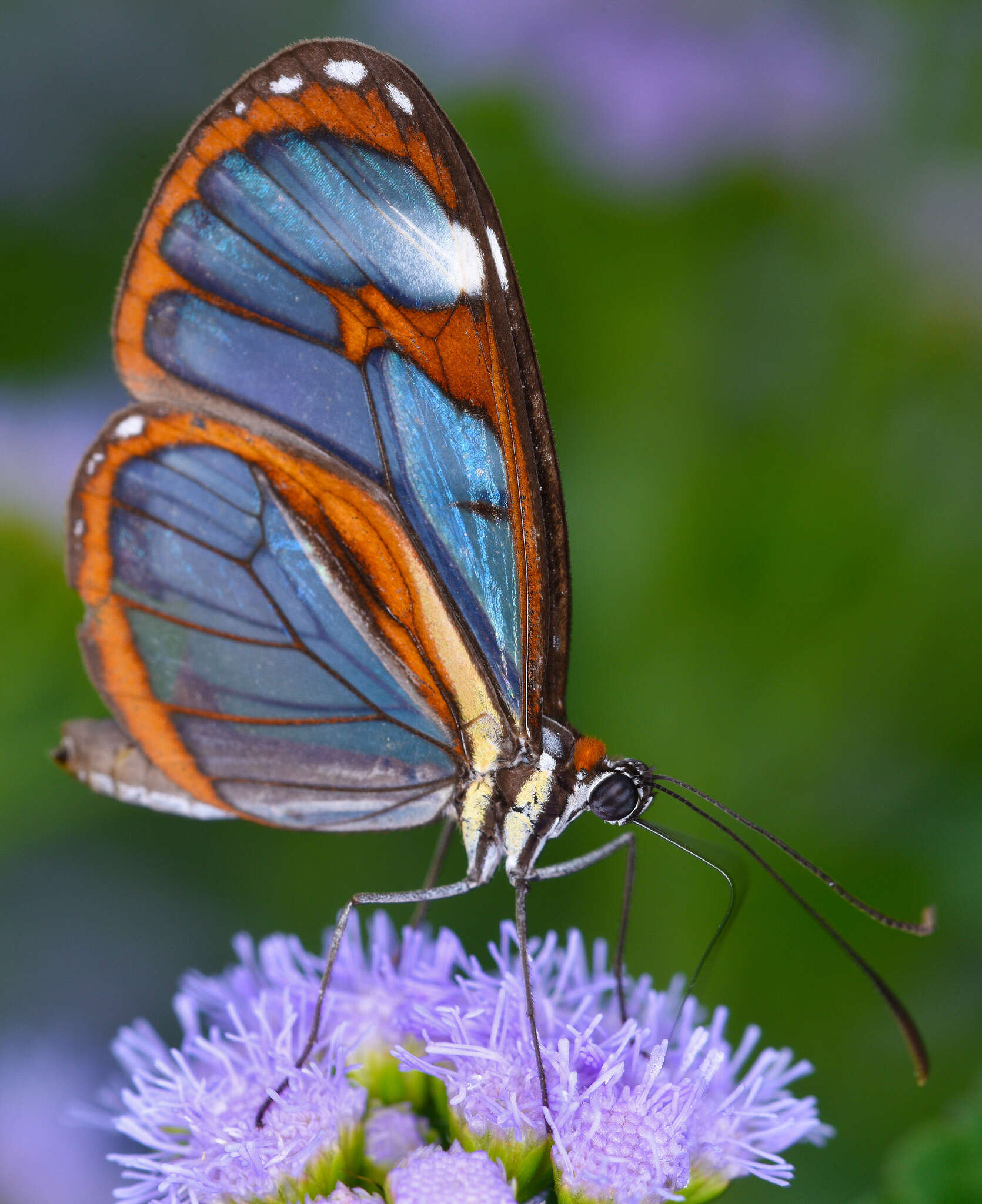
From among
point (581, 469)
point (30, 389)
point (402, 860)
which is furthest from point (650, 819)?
point (30, 389)

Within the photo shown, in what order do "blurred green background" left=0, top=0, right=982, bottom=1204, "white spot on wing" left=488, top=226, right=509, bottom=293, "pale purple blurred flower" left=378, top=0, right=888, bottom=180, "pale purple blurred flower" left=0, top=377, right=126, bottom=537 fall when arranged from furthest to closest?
"pale purple blurred flower" left=378, top=0, right=888, bottom=180
"pale purple blurred flower" left=0, top=377, right=126, bottom=537
"blurred green background" left=0, top=0, right=982, bottom=1204
"white spot on wing" left=488, top=226, right=509, bottom=293

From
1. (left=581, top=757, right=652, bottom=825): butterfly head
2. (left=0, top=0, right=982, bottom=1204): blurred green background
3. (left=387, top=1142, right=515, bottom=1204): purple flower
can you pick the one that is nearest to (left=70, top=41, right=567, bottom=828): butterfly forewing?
(left=581, top=757, right=652, bottom=825): butterfly head

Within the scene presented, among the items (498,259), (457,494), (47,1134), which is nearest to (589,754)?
(457,494)

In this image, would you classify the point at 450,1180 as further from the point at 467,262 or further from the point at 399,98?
the point at 399,98

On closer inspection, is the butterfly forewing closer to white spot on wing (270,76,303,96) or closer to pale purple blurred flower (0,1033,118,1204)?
white spot on wing (270,76,303,96)

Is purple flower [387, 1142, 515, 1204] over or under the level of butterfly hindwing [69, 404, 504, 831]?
under
